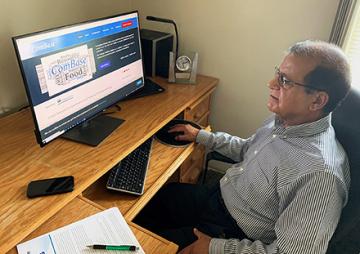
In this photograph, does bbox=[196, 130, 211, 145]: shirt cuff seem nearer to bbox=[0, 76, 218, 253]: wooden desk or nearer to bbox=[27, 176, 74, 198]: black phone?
bbox=[0, 76, 218, 253]: wooden desk

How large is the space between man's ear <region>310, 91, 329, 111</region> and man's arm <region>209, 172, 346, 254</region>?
267mm

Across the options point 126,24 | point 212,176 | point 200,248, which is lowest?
point 212,176

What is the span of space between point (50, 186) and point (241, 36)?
4.79 ft

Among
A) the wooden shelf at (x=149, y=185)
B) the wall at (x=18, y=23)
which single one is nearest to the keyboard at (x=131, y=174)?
the wooden shelf at (x=149, y=185)

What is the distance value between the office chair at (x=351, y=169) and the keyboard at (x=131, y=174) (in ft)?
2.37

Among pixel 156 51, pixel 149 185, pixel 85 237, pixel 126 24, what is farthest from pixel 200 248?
pixel 156 51

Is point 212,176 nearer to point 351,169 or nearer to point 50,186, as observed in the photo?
point 351,169

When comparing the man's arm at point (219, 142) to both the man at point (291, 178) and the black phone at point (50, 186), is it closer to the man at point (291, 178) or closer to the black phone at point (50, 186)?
the man at point (291, 178)

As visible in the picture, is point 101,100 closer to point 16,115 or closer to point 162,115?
point 162,115

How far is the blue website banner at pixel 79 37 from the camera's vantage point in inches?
42.9

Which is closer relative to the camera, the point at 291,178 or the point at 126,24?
the point at 291,178

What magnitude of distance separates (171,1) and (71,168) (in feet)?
4.59

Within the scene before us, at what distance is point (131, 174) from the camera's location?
1348mm

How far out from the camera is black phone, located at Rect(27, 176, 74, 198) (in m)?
1.05
